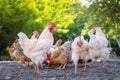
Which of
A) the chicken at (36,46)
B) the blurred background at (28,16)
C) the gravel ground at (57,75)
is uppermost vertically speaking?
the blurred background at (28,16)

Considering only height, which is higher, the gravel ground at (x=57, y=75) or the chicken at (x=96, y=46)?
the chicken at (x=96, y=46)

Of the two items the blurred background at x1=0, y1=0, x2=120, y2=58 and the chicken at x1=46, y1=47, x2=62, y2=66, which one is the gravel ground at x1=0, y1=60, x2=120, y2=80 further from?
the blurred background at x1=0, y1=0, x2=120, y2=58

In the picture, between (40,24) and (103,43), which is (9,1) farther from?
(103,43)

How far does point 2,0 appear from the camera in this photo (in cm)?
1831

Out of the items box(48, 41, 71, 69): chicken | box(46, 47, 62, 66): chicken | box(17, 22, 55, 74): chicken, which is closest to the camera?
box(17, 22, 55, 74): chicken

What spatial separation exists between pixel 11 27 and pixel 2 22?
596 mm

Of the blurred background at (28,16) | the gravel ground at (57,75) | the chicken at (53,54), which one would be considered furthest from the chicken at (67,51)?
the blurred background at (28,16)

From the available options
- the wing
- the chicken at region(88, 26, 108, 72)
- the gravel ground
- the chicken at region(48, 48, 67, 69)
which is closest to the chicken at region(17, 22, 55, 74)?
the wing

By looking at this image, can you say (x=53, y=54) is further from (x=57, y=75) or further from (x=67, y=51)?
(x=57, y=75)

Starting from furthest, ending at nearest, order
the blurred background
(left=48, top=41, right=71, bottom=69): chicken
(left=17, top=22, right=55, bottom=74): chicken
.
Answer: the blurred background, (left=48, top=41, right=71, bottom=69): chicken, (left=17, top=22, right=55, bottom=74): chicken

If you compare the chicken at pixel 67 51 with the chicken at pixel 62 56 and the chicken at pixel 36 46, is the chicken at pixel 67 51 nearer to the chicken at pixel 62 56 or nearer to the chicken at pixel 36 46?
the chicken at pixel 62 56

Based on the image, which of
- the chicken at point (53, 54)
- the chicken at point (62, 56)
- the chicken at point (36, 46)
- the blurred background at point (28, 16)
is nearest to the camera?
the chicken at point (36, 46)

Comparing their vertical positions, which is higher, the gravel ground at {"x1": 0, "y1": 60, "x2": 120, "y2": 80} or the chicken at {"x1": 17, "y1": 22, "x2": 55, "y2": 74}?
the chicken at {"x1": 17, "y1": 22, "x2": 55, "y2": 74}

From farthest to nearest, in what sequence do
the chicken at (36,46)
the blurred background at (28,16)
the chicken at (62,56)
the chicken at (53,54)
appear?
the blurred background at (28,16) → the chicken at (53,54) → the chicken at (62,56) → the chicken at (36,46)
